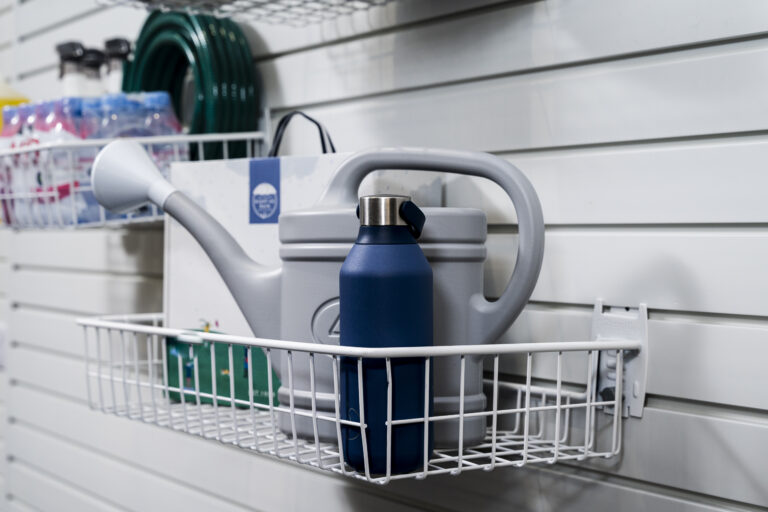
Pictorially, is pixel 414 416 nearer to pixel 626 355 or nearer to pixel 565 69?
pixel 626 355

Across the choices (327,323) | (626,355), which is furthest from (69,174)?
(626,355)

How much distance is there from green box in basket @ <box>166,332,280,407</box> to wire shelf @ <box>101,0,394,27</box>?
0.43 metres

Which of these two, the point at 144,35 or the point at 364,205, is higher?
the point at 144,35

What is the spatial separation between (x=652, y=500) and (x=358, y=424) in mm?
329

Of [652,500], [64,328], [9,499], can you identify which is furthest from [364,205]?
[9,499]

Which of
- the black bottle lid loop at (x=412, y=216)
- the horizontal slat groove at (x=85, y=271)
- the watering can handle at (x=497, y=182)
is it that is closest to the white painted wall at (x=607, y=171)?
the watering can handle at (x=497, y=182)

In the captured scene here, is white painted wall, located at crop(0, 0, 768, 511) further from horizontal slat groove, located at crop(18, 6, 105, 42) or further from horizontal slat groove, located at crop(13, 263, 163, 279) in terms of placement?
horizontal slat groove, located at crop(18, 6, 105, 42)

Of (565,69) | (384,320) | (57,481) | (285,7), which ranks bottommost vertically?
(57,481)

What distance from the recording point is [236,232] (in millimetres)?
971

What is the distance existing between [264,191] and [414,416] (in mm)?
391

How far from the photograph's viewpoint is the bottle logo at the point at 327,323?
0.73 m

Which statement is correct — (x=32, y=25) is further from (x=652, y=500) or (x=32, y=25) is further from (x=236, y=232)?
(x=652, y=500)

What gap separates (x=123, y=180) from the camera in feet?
2.90

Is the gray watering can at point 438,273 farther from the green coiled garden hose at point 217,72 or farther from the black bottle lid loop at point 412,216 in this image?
the green coiled garden hose at point 217,72
